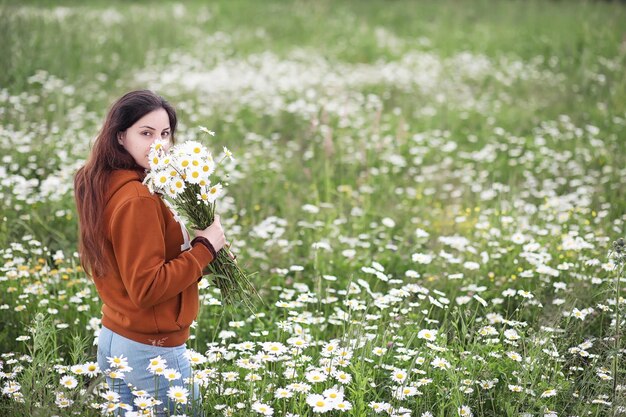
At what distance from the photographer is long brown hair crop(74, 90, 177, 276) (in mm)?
2566

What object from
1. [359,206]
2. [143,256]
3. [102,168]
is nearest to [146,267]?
[143,256]

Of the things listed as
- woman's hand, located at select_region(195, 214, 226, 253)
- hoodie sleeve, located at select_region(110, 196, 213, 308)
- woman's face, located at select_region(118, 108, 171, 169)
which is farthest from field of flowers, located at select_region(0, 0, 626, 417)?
woman's face, located at select_region(118, 108, 171, 169)

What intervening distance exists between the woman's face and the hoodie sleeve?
253 mm

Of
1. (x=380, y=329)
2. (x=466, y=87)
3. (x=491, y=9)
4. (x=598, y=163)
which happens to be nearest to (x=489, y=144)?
(x=598, y=163)

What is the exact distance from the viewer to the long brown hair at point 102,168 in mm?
2566

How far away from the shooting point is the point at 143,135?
264 centimetres

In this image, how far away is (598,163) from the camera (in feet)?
21.7

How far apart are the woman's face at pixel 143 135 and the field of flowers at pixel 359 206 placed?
2.51ft

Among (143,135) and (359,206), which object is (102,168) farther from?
(359,206)

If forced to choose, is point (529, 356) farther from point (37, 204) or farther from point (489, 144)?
point (489, 144)

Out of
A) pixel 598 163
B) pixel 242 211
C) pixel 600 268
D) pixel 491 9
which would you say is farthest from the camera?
pixel 491 9

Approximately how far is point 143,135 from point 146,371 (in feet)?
3.08

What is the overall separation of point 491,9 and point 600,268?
1163 cm

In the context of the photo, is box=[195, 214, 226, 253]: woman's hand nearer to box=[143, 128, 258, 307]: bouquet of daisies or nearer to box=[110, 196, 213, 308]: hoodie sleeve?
box=[143, 128, 258, 307]: bouquet of daisies
